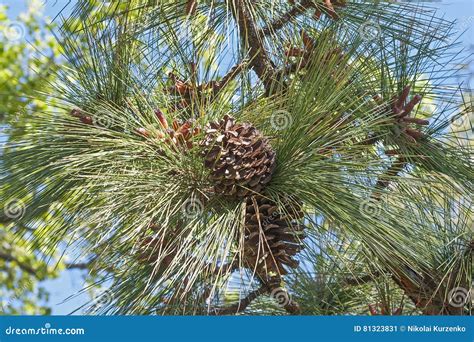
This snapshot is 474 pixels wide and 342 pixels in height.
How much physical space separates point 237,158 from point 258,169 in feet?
0.11

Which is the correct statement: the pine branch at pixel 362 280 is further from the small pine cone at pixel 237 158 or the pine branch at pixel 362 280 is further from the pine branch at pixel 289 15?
the pine branch at pixel 289 15

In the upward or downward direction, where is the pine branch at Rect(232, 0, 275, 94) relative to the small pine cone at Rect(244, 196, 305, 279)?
upward

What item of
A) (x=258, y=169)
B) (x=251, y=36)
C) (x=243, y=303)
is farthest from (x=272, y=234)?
(x=251, y=36)

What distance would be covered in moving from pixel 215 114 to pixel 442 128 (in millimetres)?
422

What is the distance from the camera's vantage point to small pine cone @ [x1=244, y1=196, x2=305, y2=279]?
105 centimetres

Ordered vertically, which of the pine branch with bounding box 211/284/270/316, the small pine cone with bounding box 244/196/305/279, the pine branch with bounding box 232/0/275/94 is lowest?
the pine branch with bounding box 211/284/270/316

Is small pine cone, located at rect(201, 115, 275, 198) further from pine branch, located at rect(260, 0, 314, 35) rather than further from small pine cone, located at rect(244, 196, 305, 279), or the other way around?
pine branch, located at rect(260, 0, 314, 35)

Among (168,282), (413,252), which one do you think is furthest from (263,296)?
(413,252)

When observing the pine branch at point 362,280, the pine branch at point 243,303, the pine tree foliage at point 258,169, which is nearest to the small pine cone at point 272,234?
the pine tree foliage at point 258,169

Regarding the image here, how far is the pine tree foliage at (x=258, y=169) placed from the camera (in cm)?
105

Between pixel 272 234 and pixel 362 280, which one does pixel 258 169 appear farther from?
pixel 362 280

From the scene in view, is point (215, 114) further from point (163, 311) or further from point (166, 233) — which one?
point (163, 311)

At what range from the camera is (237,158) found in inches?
41.6

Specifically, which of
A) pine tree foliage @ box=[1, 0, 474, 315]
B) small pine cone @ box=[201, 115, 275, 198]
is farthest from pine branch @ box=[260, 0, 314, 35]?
small pine cone @ box=[201, 115, 275, 198]
